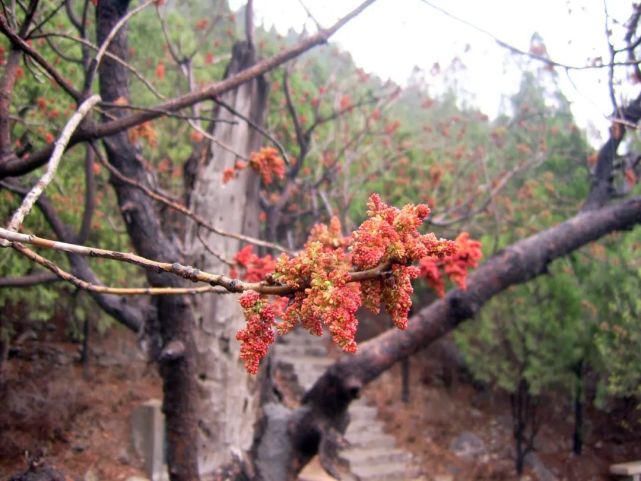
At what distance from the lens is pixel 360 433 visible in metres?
9.09

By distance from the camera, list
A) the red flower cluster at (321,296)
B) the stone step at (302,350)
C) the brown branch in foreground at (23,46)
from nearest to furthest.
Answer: the red flower cluster at (321,296)
the brown branch in foreground at (23,46)
the stone step at (302,350)

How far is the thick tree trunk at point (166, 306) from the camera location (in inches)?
126

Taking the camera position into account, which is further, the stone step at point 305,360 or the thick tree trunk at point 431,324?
the stone step at point 305,360

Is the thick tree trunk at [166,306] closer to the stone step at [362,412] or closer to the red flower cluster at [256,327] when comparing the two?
the red flower cluster at [256,327]

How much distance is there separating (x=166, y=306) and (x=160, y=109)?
135 cm

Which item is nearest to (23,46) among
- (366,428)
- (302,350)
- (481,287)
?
(481,287)

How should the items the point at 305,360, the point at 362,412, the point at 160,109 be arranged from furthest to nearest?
the point at 305,360 < the point at 362,412 < the point at 160,109

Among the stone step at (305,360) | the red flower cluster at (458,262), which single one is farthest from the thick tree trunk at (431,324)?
the stone step at (305,360)

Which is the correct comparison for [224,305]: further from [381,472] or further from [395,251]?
[381,472]

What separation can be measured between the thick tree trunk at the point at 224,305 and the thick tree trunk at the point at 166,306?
0.08m

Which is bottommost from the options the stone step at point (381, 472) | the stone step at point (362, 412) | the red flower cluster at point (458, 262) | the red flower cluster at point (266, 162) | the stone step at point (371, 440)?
the stone step at point (381, 472)

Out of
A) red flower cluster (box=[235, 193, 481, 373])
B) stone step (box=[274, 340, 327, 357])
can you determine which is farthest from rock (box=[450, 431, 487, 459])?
red flower cluster (box=[235, 193, 481, 373])

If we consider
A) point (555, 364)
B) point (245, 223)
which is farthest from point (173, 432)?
point (555, 364)

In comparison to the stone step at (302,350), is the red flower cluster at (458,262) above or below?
above
